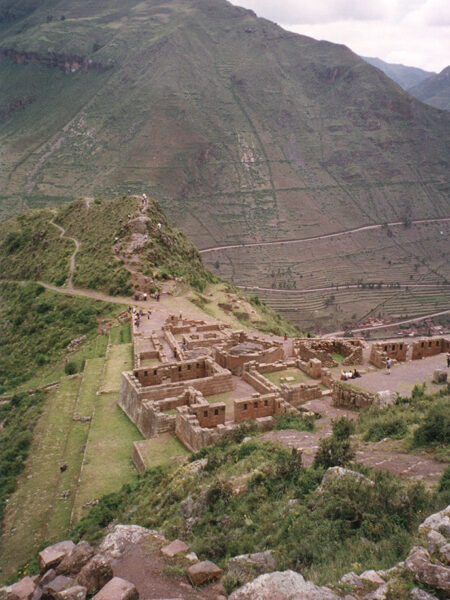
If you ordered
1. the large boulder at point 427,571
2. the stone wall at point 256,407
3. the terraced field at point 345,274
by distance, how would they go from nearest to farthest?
the large boulder at point 427,571, the stone wall at point 256,407, the terraced field at point 345,274

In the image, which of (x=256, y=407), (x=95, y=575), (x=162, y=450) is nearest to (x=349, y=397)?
(x=256, y=407)

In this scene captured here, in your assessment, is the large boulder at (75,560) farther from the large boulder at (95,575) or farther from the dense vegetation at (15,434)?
the dense vegetation at (15,434)

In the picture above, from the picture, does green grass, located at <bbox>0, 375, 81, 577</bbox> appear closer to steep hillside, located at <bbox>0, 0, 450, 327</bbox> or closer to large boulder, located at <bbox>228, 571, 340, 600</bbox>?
large boulder, located at <bbox>228, 571, 340, 600</bbox>

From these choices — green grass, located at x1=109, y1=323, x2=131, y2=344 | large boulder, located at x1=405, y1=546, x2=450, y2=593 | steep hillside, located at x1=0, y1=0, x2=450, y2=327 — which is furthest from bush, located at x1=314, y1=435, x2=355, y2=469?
steep hillside, located at x1=0, y1=0, x2=450, y2=327

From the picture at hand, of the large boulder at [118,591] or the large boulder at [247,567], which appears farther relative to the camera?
the large boulder at [247,567]

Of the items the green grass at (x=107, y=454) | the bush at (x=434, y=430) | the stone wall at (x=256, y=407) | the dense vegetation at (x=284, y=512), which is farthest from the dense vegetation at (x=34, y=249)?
the bush at (x=434, y=430)

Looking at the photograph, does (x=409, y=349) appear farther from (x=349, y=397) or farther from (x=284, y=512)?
(x=284, y=512)
